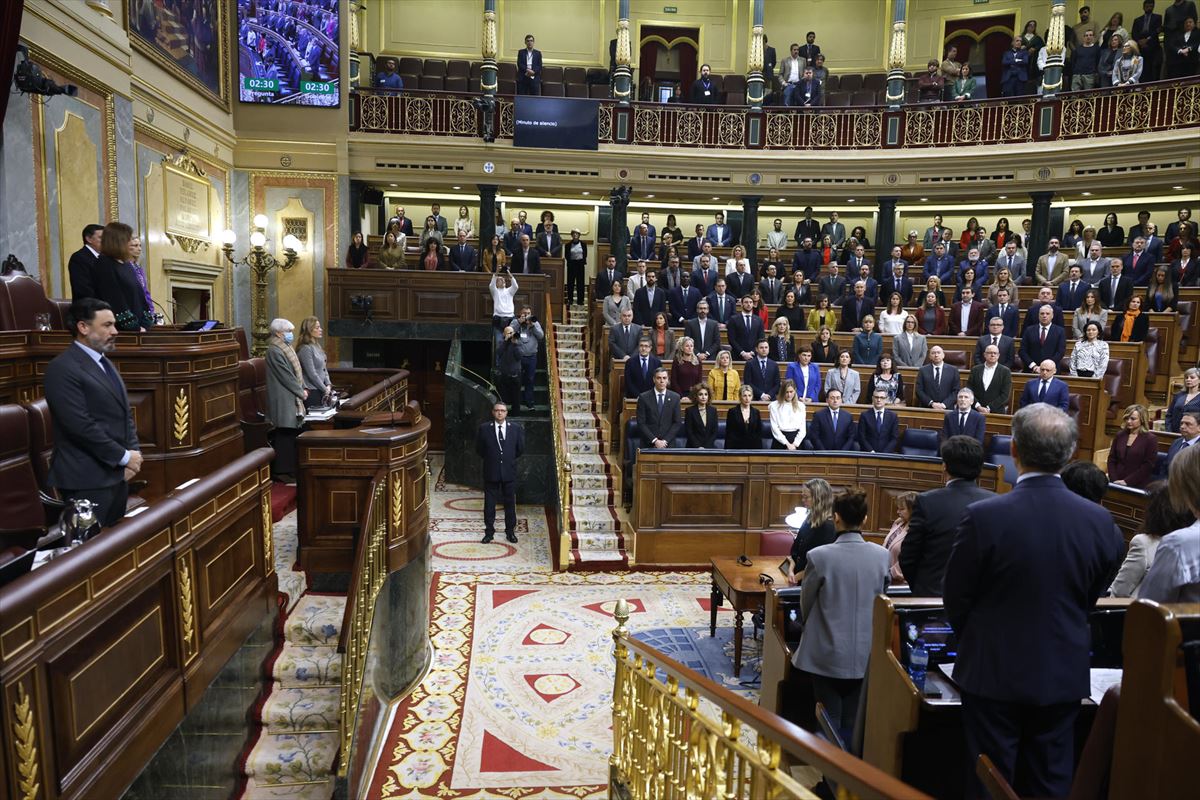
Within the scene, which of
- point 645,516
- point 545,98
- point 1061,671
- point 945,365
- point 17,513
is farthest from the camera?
point 545,98

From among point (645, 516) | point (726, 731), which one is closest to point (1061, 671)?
point (726, 731)

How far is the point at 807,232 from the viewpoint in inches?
570

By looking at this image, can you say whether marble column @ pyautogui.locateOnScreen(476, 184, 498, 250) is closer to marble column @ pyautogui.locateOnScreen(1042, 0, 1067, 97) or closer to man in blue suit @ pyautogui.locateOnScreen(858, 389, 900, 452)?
man in blue suit @ pyautogui.locateOnScreen(858, 389, 900, 452)

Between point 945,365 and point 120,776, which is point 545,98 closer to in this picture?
point 945,365

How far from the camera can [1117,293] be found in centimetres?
983

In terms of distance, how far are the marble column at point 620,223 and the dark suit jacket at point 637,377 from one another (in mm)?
5498

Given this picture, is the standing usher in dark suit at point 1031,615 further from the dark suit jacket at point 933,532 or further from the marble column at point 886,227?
the marble column at point 886,227

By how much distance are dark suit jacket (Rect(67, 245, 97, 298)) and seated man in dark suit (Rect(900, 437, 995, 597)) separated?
15.2 ft

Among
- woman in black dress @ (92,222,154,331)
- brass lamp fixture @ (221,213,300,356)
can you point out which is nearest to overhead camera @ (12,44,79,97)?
woman in black dress @ (92,222,154,331)

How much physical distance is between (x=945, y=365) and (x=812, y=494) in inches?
185

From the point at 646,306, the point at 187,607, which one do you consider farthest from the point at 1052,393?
the point at 187,607

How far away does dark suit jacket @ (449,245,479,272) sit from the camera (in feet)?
40.7

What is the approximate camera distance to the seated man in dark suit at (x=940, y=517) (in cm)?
330

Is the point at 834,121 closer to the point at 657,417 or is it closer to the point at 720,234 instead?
the point at 720,234
